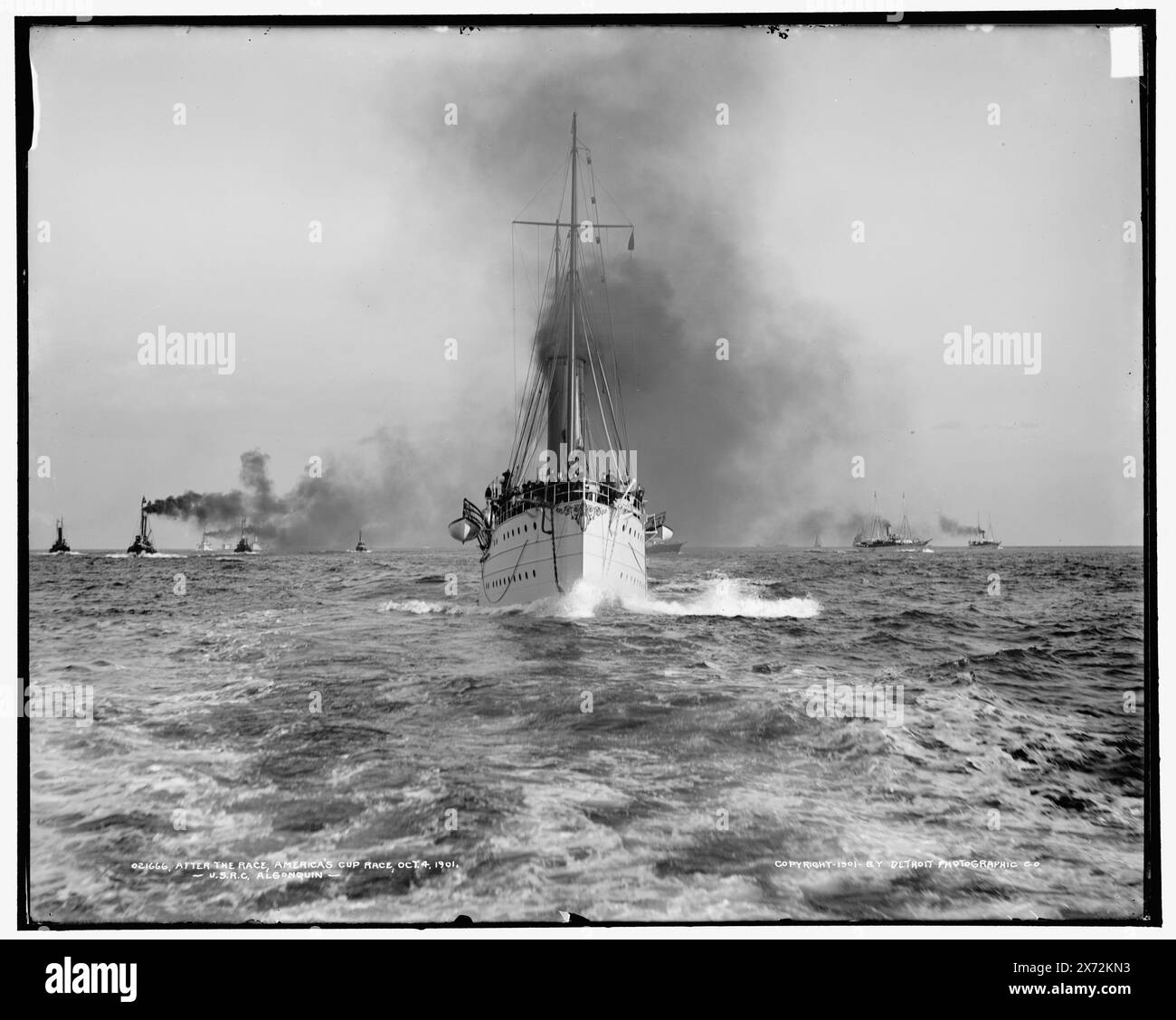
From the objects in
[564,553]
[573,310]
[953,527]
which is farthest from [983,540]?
[573,310]

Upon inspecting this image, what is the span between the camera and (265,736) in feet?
11.5

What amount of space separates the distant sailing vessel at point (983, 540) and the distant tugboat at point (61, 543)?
4052mm

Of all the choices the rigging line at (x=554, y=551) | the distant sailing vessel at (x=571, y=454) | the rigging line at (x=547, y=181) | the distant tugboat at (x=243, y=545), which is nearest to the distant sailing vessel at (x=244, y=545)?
the distant tugboat at (x=243, y=545)

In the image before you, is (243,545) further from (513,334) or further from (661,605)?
(661,605)

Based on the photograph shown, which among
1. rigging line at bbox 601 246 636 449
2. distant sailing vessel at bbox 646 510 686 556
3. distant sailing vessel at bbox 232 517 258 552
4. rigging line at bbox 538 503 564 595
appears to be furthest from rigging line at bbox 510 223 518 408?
distant sailing vessel at bbox 232 517 258 552

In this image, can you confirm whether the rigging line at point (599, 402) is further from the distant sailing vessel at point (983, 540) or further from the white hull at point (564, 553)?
the distant sailing vessel at point (983, 540)

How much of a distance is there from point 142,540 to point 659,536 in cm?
231

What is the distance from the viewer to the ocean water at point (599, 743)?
3.30 meters

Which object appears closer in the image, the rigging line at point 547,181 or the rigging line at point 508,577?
the rigging line at point 547,181

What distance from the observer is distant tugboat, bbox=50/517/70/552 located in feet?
11.1

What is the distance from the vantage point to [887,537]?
345 centimetres

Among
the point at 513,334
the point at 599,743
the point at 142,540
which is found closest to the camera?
the point at 142,540
